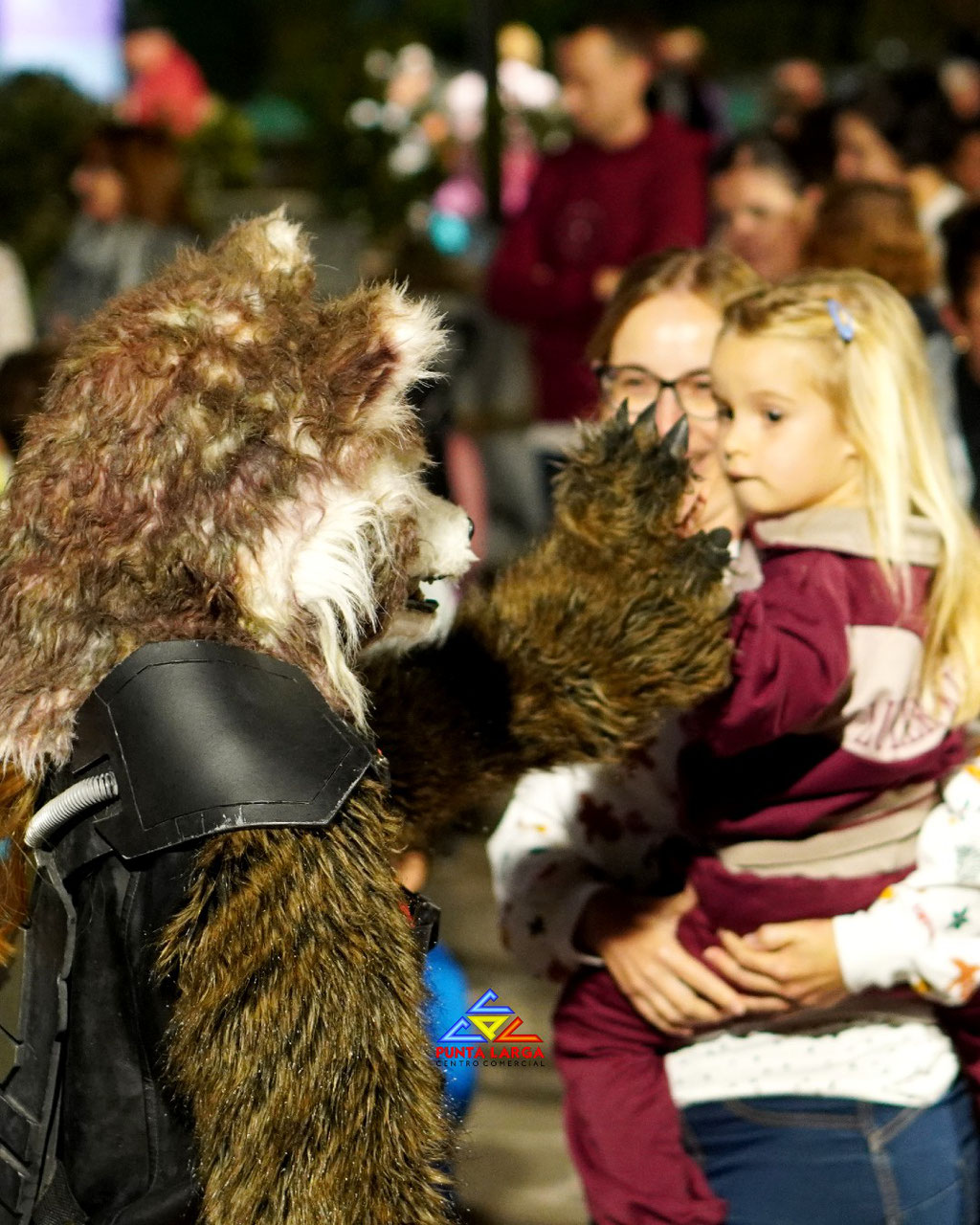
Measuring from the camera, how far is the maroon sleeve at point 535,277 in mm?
5348

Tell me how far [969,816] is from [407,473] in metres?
0.87

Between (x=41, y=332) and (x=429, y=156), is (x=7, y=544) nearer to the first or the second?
(x=41, y=332)

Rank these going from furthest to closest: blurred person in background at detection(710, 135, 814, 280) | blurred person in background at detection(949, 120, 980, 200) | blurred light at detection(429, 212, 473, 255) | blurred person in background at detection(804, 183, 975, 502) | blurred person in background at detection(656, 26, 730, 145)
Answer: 1. blurred light at detection(429, 212, 473, 255)
2. blurred person in background at detection(656, 26, 730, 145)
3. blurred person in background at detection(949, 120, 980, 200)
4. blurred person in background at detection(710, 135, 814, 280)
5. blurred person in background at detection(804, 183, 975, 502)

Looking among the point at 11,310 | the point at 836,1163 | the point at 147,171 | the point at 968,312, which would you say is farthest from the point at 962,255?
the point at 11,310

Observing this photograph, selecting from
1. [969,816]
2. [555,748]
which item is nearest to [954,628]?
[969,816]

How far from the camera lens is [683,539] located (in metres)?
1.74

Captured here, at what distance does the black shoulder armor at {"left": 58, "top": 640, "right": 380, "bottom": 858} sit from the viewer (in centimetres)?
138

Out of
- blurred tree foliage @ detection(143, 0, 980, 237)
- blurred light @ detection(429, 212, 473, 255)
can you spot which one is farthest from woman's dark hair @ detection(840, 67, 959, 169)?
blurred tree foliage @ detection(143, 0, 980, 237)

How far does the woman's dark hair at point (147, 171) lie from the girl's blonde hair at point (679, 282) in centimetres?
419

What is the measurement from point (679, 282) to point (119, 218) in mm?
4383

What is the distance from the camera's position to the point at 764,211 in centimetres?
502

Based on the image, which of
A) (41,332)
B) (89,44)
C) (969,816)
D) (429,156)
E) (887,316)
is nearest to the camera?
(969,816)

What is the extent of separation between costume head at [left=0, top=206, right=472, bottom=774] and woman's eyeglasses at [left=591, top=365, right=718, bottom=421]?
835 millimetres

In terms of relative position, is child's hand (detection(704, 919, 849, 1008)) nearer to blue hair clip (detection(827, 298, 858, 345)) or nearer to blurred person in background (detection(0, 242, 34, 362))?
blue hair clip (detection(827, 298, 858, 345))
